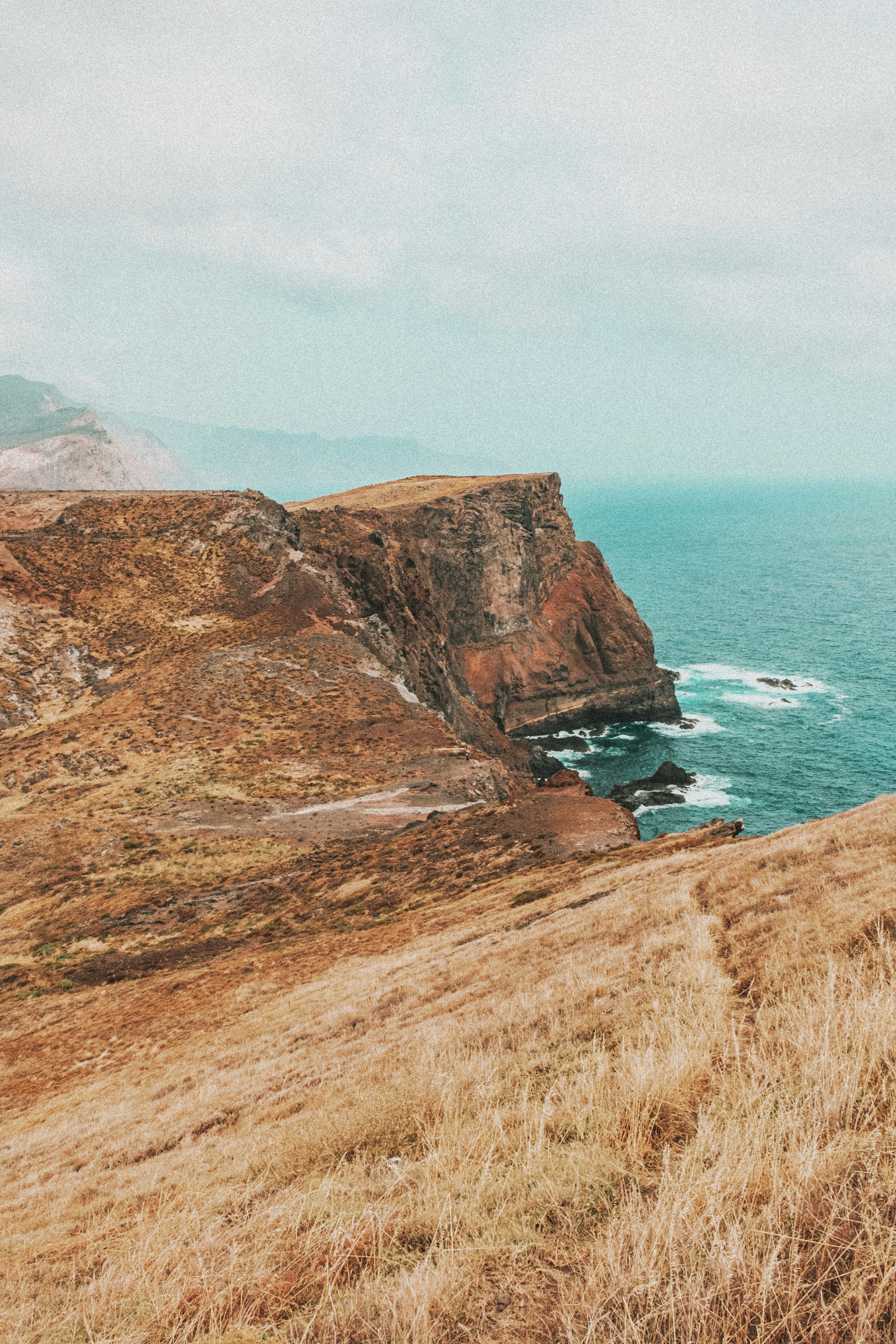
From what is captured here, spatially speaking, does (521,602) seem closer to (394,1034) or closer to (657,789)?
(657,789)

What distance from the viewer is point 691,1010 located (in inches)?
259

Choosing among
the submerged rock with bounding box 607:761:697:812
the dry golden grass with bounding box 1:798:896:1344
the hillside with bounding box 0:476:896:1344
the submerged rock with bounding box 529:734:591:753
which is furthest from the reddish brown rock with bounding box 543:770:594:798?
the submerged rock with bounding box 529:734:591:753

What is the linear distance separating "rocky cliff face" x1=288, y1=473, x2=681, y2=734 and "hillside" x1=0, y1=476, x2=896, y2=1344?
126 feet

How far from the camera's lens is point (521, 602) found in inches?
3374

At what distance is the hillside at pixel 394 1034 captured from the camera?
3477mm

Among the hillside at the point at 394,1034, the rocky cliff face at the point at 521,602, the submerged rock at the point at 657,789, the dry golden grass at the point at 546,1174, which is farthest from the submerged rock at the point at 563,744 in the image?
the dry golden grass at the point at 546,1174

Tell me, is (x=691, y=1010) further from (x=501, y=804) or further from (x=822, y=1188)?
(x=501, y=804)

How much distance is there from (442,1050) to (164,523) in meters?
49.1

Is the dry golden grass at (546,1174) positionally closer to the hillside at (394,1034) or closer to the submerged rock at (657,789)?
the hillside at (394,1034)

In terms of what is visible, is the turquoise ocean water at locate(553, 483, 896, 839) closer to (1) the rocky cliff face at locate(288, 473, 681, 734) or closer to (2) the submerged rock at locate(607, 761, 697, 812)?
(2) the submerged rock at locate(607, 761, 697, 812)

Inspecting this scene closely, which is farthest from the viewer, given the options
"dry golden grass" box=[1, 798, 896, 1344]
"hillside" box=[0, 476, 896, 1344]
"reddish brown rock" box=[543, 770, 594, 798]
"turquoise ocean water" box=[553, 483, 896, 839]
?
"turquoise ocean water" box=[553, 483, 896, 839]

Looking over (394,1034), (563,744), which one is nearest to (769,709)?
(563,744)

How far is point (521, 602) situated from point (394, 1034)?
77.4 m

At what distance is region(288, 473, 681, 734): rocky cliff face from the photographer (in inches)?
3103
